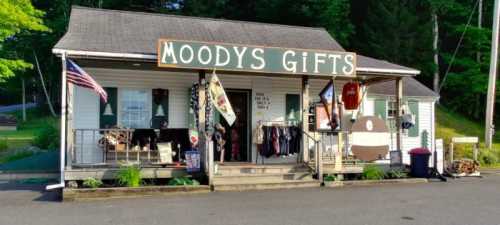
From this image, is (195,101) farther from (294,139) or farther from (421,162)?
(421,162)

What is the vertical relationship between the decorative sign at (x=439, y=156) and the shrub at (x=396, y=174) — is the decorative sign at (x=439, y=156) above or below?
above

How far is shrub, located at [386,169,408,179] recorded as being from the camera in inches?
534

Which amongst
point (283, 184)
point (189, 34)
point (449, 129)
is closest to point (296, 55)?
point (283, 184)

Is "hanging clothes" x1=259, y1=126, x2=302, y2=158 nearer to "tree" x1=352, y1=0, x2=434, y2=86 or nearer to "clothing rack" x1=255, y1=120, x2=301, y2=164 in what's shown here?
"clothing rack" x1=255, y1=120, x2=301, y2=164

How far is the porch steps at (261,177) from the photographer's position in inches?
464

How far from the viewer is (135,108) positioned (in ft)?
44.9

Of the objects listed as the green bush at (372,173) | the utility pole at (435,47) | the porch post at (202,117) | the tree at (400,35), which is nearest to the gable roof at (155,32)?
the porch post at (202,117)

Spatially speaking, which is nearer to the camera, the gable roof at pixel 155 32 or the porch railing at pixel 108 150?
the porch railing at pixel 108 150

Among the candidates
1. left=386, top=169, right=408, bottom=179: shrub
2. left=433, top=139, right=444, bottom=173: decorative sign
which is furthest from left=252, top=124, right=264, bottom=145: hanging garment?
→ left=433, top=139, right=444, bottom=173: decorative sign

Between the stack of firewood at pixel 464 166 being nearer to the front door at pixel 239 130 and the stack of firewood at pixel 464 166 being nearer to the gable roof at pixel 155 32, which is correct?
the gable roof at pixel 155 32

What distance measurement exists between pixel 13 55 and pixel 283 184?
95.1ft

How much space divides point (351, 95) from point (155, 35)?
237 inches

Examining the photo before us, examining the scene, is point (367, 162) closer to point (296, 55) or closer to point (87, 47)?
point (296, 55)

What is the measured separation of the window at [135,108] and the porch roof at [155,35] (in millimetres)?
1454
